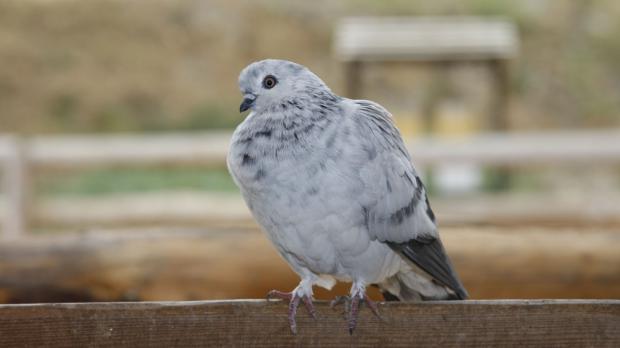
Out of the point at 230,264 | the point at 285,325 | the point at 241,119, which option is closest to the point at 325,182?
the point at 285,325

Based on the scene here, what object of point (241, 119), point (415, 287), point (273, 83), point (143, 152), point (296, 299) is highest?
point (273, 83)

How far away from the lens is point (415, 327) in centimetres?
172

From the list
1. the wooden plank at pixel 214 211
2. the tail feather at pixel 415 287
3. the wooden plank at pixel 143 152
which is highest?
the tail feather at pixel 415 287

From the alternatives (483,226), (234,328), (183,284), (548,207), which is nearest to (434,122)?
(548,207)

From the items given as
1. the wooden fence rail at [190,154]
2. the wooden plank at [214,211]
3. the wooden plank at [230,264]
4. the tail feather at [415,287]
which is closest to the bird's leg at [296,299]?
the tail feather at [415,287]

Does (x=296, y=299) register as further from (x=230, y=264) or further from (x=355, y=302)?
(x=230, y=264)

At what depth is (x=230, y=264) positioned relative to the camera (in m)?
2.85

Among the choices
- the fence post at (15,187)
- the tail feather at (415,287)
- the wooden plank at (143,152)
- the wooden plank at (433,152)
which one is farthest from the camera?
the wooden plank at (143,152)

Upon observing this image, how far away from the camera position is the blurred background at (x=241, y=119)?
2854 millimetres

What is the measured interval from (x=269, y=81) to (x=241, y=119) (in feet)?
26.7

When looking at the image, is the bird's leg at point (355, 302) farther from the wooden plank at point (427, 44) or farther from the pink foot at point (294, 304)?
the wooden plank at point (427, 44)

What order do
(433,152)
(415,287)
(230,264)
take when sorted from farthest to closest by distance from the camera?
(433,152), (230,264), (415,287)

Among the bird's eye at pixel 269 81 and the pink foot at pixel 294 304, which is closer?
the pink foot at pixel 294 304

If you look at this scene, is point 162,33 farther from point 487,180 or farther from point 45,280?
point 45,280
